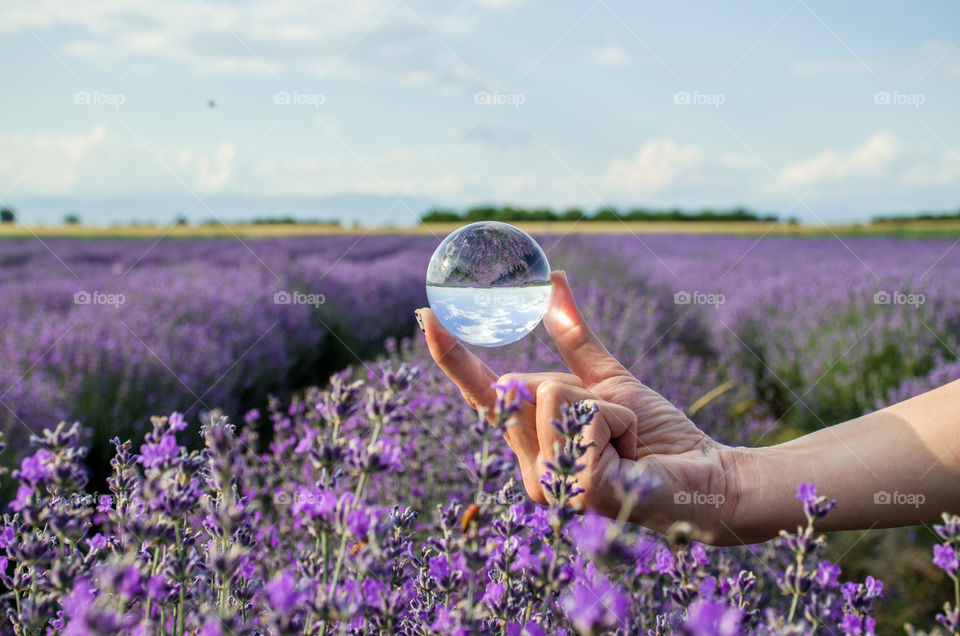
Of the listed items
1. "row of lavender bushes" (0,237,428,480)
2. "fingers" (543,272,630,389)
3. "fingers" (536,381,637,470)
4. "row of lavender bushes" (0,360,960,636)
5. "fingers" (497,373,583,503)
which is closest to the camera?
"row of lavender bushes" (0,360,960,636)

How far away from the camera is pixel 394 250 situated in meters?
17.2

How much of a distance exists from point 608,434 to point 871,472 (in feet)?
2.12

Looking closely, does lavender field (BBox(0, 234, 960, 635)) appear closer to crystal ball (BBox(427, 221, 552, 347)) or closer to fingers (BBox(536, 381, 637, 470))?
fingers (BBox(536, 381, 637, 470))

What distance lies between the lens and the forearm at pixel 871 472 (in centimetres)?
171

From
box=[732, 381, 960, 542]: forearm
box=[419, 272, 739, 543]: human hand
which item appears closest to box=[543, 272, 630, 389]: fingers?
box=[419, 272, 739, 543]: human hand

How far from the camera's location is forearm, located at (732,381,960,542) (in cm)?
171

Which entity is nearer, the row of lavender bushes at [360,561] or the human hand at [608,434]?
the row of lavender bushes at [360,561]

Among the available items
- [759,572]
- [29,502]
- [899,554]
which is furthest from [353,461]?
[899,554]

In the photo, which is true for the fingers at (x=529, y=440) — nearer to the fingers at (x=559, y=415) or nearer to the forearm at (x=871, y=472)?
the fingers at (x=559, y=415)

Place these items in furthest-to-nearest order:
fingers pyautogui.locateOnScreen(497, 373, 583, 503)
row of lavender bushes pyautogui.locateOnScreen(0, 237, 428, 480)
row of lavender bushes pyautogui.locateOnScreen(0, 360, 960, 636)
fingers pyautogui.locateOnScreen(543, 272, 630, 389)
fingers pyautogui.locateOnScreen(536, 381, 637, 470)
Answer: row of lavender bushes pyautogui.locateOnScreen(0, 237, 428, 480) < fingers pyautogui.locateOnScreen(543, 272, 630, 389) < fingers pyautogui.locateOnScreen(497, 373, 583, 503) < fingers pyautogui.locateOnScreen(536, 381, 637, 470) < row of lavender bushes pyautogui.locateOnScreen(0, 360, 960, 636)

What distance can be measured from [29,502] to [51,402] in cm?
330

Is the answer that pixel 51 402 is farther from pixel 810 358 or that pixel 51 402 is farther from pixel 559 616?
pixel 810 358

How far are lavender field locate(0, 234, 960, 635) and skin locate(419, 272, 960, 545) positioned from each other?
94mm

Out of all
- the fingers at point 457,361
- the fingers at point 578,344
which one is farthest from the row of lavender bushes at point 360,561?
the fingers at point 578,344
